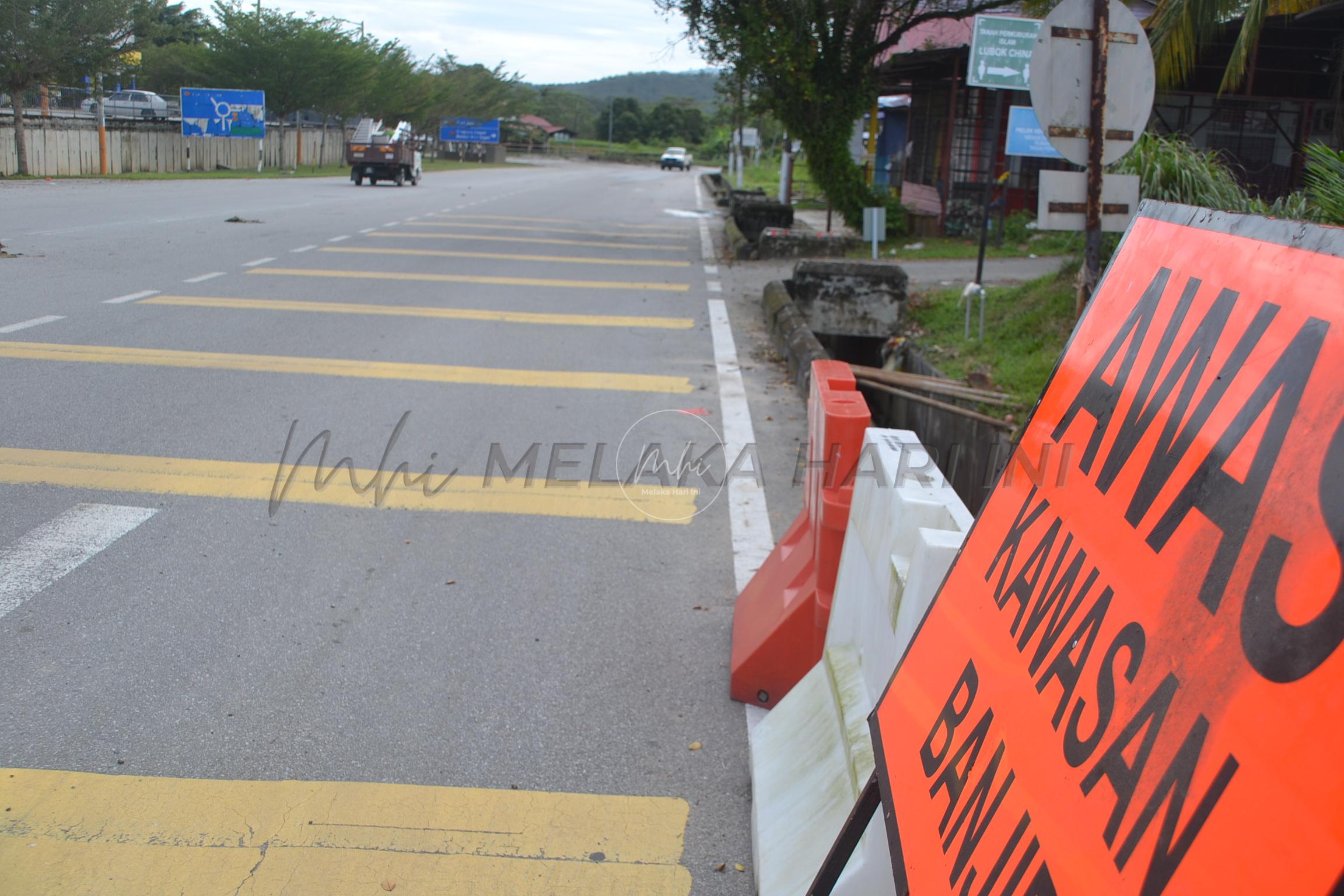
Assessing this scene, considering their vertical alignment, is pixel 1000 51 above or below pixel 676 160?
below

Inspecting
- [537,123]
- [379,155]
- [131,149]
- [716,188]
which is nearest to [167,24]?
[131,149]

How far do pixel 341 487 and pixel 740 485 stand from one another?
216 centimetres

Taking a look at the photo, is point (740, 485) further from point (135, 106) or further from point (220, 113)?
point (135, 106)

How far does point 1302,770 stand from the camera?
46.8 inches

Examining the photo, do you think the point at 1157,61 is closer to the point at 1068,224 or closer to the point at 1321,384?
the point at 1068,224

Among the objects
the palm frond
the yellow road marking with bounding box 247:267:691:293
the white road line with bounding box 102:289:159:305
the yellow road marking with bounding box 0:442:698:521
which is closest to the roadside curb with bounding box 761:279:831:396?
the yellow road marking with bounding box 0:442:698:521

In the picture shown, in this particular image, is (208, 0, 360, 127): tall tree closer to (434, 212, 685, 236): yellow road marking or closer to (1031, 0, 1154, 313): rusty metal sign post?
(434, 212, 685, 236): yellow road marking

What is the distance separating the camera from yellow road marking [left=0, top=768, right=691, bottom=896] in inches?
111

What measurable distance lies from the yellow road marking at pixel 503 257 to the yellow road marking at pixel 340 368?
24.2 ft

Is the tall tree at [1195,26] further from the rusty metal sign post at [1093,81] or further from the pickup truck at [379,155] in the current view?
the pickup truck at [379,155]

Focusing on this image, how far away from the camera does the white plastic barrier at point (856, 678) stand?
8.22 feet

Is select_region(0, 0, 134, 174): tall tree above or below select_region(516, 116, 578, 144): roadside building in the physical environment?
below

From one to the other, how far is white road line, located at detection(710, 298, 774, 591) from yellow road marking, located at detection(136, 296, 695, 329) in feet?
3.59

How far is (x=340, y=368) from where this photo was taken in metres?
8.46
